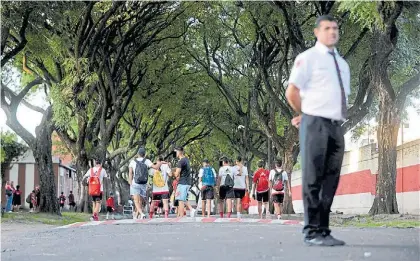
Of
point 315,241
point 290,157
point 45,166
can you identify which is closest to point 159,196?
point 45,166

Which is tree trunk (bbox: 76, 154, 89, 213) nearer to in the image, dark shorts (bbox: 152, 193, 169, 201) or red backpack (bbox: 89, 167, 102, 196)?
red backpack (bbox: 89, 167, 102, 196)

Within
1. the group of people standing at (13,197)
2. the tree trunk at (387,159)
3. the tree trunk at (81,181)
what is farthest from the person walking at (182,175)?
the group of people standing at (13,197)

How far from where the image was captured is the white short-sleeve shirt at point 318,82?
6621 mm

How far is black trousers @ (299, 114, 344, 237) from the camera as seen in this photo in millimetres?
6629

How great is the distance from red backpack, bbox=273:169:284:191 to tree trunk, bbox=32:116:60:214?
8.31m

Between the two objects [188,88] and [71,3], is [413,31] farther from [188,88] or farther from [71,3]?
[188,88]

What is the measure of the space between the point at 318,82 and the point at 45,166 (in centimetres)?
2077

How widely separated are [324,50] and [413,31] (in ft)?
61.8

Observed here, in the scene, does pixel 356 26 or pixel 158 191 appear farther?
pixel 356 26

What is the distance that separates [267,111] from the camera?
38094 millimetres

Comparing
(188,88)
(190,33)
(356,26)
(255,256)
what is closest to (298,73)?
(255,256)

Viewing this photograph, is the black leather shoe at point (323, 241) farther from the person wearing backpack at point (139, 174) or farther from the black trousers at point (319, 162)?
the person wearing backpack at point (139, 174)

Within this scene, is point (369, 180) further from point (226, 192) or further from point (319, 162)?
point (319, 162)

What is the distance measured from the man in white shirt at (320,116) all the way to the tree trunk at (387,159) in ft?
46.6
